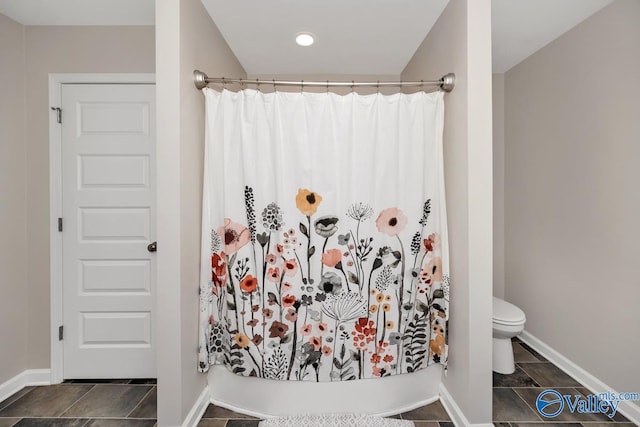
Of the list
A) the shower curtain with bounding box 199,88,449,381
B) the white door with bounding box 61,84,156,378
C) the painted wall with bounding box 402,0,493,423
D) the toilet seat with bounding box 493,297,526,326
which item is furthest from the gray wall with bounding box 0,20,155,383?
the toilet seat with bounding box 493,297,526,326

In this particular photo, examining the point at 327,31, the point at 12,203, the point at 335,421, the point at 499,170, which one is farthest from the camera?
the point at 499,170

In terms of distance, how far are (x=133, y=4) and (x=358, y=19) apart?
1407 mm

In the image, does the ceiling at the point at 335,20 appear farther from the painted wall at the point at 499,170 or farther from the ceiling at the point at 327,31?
the painted wall at the point at 499,170

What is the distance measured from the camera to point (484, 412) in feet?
5.42

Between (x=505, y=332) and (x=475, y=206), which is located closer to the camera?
(x=475, y=206)

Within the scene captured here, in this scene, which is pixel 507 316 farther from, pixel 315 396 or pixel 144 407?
pixel 144 407

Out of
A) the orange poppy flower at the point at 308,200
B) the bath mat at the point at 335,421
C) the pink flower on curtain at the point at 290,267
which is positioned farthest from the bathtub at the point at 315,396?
the orange poppy flower at the point at 308,200

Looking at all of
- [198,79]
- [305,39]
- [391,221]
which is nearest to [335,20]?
[305,39]

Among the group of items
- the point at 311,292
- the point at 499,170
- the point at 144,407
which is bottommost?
the point at 144,407

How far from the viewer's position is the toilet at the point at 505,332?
83.6 inches

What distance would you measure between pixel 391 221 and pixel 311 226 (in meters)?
0.46

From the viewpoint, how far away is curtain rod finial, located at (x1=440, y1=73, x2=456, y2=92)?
5.86 feet

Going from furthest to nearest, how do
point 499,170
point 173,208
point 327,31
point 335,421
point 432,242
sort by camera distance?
1. point 499,170
2. point 327,31
3. point 432,242
4. point 335,421
5. point 173,208

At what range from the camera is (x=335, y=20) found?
2.11 m
